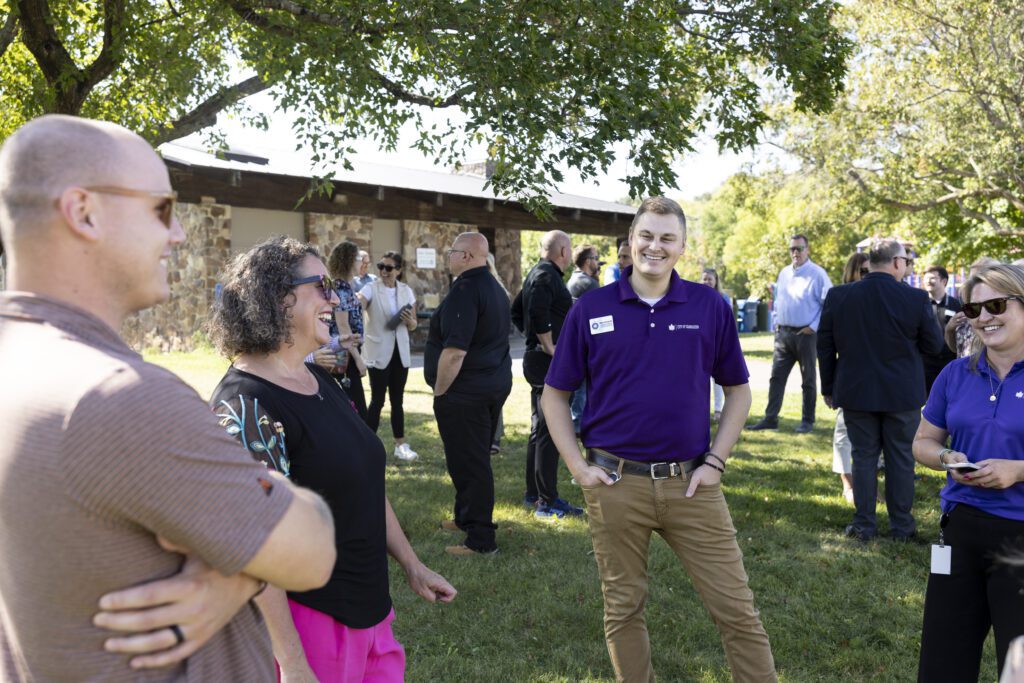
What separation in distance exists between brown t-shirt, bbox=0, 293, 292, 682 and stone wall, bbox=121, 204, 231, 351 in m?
16.7

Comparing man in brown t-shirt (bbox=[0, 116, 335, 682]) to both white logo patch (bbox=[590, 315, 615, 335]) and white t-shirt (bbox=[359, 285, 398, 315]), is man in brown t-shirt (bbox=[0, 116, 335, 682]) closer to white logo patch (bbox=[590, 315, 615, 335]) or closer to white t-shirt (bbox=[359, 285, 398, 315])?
white logo patch (bbox=[590, 315, 615, 335])

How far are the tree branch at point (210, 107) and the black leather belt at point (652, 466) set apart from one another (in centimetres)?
672

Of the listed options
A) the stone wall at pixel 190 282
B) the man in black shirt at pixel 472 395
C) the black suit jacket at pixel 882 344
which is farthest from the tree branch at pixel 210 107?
the stone wall at pixel 190 282

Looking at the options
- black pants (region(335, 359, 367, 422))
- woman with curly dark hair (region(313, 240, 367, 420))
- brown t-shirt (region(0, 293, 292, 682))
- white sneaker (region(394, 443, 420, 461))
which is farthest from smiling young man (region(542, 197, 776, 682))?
white sneaker (region(394, 443, 420, 461))

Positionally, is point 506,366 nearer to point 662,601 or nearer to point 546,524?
point 546,524

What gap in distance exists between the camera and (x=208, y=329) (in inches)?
95.6

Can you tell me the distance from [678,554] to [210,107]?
24.5 feet

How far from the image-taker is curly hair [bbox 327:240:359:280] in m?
7.10

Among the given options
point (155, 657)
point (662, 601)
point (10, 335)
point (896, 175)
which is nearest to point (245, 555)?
point (155, 657)

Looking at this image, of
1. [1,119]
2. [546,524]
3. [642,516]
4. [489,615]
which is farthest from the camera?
[1,119]

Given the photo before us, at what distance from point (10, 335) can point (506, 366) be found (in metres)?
4.75

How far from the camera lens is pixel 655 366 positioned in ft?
10.8

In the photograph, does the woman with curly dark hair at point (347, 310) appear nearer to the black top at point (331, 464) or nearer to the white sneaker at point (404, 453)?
the white sneaker at point (404, 453)

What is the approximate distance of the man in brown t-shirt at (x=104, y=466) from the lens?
1.10 m
